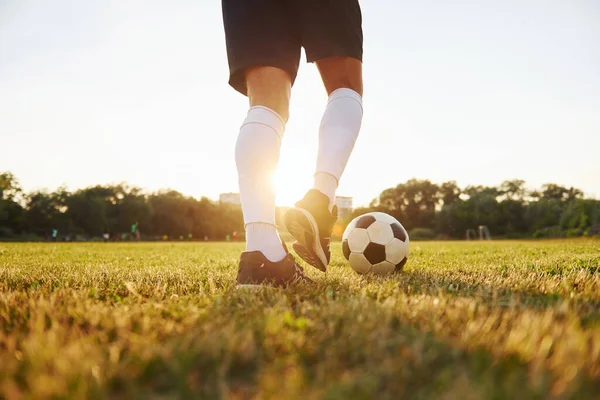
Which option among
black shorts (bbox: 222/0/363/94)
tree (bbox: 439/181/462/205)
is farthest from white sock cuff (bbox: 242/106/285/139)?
tree (bbox: 439/181/462/205)

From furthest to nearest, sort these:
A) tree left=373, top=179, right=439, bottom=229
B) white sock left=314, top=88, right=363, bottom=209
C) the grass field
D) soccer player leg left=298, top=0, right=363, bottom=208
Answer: tree left=373, top=179, right=439, bottom=229 < white sock left=314, top=88, right=363, bottom=209 < soccer player leg left=298, top=0, right=363, bottom=208 < the grass field

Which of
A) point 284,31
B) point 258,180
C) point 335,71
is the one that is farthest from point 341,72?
point 258,180

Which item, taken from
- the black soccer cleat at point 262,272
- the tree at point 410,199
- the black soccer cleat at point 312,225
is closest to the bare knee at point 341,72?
the black soccer cleat at point 312,225

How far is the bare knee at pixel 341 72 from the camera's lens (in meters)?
2.43

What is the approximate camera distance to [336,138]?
2379mm

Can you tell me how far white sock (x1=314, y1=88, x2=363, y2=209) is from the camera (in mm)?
2383

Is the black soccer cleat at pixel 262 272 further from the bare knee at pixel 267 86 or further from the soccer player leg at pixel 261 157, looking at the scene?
the bare knee at pixel 267 86

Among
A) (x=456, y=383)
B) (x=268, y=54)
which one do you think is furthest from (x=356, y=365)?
(x=268, y=54)

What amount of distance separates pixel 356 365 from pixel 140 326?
2.20 ft

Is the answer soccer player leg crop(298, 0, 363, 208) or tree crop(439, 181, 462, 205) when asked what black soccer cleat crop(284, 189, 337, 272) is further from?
tree crop(439, 181, 462, 205)

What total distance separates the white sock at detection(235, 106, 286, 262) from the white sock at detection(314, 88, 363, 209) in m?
0.31

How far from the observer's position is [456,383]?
742 mm

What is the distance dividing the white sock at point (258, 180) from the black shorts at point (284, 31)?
0.28 meters

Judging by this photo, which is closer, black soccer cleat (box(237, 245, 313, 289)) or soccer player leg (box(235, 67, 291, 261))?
black soccer cleat (box(237, 245, 313, 289))
